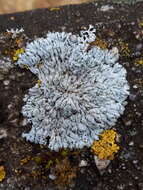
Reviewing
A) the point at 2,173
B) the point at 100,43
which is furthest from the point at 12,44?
the point at 2,173

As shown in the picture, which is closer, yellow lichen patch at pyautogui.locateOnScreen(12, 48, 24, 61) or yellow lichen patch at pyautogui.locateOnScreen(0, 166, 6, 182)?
yellow lichen patch at pyautogui.locateOnScreen(0, 166, 6, 182)

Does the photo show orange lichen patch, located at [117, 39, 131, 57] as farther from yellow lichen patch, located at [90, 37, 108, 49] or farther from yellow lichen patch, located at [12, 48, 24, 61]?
yellow lichen patch, located at [12, 48, 24, 61]

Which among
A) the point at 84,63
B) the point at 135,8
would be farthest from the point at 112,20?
the point at 84,63

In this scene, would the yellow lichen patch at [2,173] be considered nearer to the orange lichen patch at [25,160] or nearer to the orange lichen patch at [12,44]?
the orange lichen patch at [25,160]

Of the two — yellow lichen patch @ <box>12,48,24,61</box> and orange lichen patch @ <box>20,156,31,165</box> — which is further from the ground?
yellow lichen patch @ <box>12,48,24,61</box>

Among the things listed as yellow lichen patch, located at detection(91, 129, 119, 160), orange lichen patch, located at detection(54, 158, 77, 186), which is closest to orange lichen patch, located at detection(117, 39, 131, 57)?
yellow lichen patch, located at detection(91, 129, 119, 160)

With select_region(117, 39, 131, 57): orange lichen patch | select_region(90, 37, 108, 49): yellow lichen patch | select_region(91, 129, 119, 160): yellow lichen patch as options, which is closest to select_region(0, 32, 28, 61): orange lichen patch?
select_region(90, 37, 108, 49): yellow lichen patch

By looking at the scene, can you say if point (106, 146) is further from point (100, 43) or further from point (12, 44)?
point (12, 44)

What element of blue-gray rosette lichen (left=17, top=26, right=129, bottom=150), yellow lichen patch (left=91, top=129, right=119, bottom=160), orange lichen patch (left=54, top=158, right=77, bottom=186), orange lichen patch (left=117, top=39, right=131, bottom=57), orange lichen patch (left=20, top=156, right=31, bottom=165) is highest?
orange lichen patch (left=117, top=39, right=131, bottom=57)

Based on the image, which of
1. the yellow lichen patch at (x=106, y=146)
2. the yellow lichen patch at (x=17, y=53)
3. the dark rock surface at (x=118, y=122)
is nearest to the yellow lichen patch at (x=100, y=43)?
the dark rock surface at (x=118, y=122)
